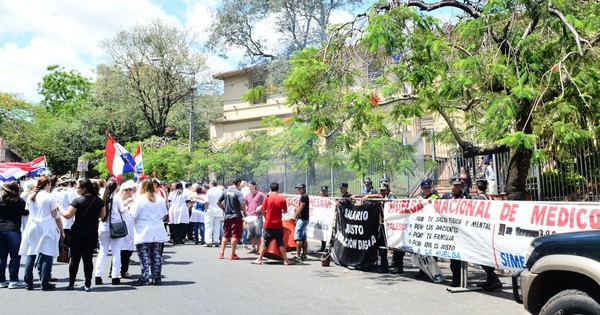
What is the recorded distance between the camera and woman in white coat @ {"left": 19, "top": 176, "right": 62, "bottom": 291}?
8906 mm

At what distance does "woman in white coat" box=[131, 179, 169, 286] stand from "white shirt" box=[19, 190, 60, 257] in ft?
4.11

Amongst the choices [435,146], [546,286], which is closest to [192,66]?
[435,146]

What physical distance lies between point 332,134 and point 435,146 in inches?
199

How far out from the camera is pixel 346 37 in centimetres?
1180

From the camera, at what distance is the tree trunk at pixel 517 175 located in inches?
432

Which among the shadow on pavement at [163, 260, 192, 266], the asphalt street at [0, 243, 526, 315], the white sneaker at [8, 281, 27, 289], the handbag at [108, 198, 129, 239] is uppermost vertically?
the handbag at [108, 198, 129, 239]

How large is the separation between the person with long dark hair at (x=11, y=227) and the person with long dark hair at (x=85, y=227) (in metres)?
1.02

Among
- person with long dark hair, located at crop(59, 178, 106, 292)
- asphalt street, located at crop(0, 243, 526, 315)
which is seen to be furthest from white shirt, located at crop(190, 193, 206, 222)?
person with long dark hair, located at crop(59, 178, 106, 292)

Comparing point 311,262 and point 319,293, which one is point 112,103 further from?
point 319,293

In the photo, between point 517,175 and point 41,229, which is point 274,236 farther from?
point 517,175

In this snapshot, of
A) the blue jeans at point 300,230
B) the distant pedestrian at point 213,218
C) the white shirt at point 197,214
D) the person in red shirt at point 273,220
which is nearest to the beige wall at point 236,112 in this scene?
the white shirt at point 197,214

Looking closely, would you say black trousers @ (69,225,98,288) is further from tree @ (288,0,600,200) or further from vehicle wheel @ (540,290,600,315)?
vehicle wheel @ (540,290,600,315)

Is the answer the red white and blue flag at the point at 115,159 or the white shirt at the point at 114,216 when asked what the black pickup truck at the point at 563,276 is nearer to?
the white shirt at the point at 114,216

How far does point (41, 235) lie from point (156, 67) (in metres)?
32.3
